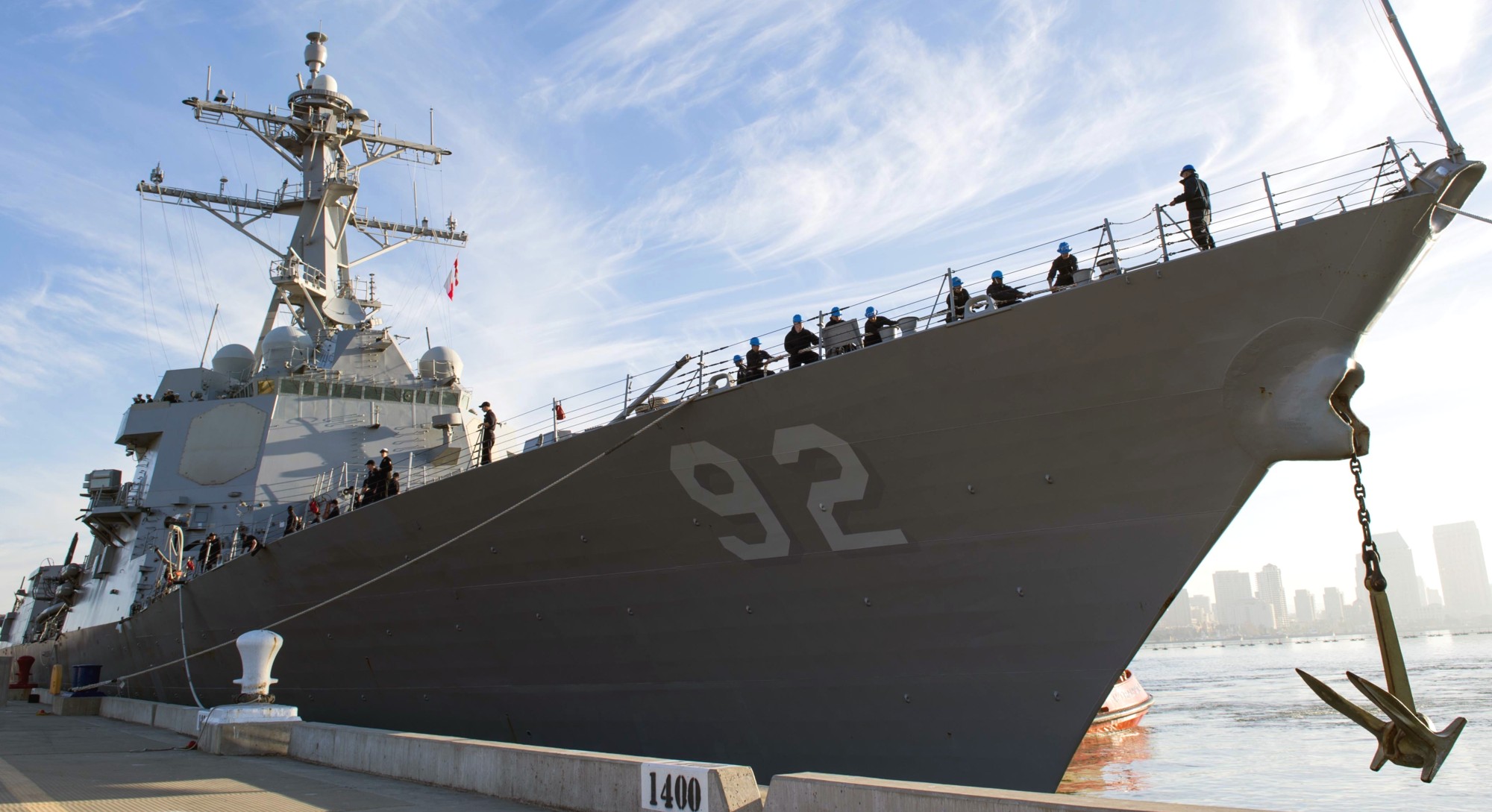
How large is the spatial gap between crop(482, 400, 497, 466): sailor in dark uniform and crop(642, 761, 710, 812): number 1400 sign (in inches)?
241

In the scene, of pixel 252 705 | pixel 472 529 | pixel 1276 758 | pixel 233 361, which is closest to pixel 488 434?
pixel 472 529

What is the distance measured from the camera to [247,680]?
28.2ft

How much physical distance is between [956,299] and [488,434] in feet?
18.5

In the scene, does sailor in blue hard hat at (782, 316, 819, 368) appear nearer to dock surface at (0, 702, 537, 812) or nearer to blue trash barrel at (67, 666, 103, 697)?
dock surface at (0, 702, 537, 812)

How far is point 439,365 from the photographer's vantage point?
53.1 ft

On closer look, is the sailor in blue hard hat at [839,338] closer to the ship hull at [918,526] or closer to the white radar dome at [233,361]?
the ship hull at [918,526]

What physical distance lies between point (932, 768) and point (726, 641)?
1.92 m

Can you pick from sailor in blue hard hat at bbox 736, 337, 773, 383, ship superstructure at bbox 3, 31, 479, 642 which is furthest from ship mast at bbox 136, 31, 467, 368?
sailor in blue hard hat at bbox 736, 337, 773, 383

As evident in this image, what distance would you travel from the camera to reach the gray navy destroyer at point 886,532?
6223 millimetres

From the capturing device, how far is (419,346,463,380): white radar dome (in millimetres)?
16172

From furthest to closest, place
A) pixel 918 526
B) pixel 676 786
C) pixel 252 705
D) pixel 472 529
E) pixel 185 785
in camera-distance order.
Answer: pixel 472 529 < pixel 252 705 < pixel 918 526 < pixel 185 785 < pixel 676 786

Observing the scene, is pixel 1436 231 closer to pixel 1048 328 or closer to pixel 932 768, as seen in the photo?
pixel 1048 328

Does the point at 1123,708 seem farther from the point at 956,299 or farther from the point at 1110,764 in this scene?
the point at 956,299

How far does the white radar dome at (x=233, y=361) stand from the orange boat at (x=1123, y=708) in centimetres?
1876
